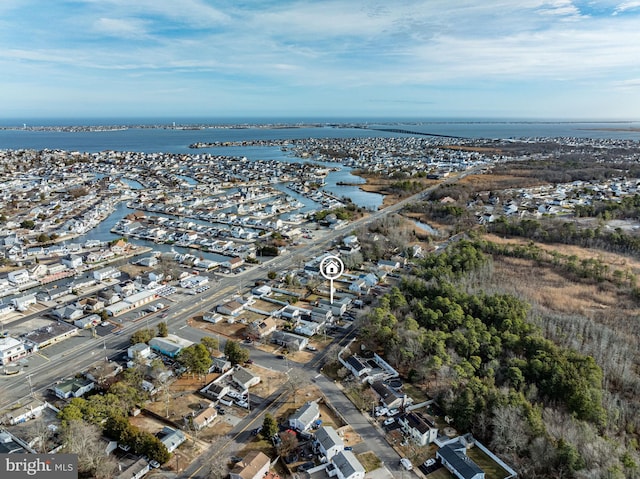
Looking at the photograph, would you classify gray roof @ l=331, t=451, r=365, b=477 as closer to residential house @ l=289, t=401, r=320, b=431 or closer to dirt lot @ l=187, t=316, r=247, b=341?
residential house @ l=289, t=401, r=320, b=431

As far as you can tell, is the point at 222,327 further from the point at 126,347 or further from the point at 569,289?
the point at 569,289

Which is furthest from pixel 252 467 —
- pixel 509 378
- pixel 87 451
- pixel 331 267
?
pixel 331 267

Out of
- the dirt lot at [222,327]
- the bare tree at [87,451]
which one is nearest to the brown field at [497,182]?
the dirt lot at [222,327]

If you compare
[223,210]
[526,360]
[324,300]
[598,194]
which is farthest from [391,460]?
[598,194]

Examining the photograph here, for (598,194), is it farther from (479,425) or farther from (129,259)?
(129,259)

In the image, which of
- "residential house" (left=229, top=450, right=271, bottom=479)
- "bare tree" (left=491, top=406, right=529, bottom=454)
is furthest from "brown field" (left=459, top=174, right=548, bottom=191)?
"residential house" (left=229, top=450, right=271, bottom=479)

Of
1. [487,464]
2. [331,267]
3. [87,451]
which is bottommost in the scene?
[487,464]
